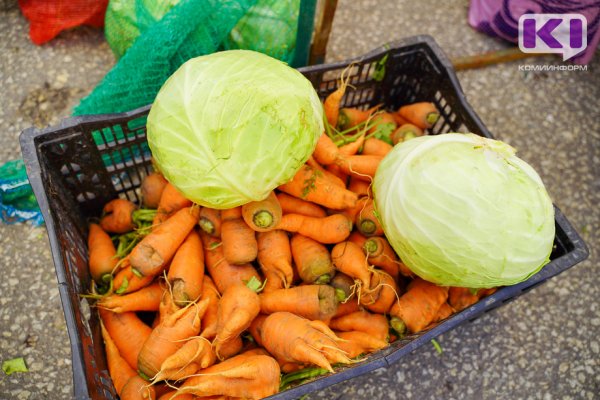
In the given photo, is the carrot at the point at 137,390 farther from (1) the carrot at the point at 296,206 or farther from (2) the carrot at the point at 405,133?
(2) the carrot at the point at 405,133

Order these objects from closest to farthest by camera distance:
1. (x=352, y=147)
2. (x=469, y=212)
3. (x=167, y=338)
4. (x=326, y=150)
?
1. (x=469, y=212)
2. (x=167, y=338)
3. (x=326, y=150)
4. (x=352, y=147)

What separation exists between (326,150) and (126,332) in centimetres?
102

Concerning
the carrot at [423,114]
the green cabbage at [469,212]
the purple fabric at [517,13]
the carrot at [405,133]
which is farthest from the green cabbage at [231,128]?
the purple fabric at [517,13]

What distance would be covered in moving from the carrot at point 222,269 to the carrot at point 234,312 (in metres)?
0.10

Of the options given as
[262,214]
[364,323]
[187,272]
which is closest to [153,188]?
[187,272]

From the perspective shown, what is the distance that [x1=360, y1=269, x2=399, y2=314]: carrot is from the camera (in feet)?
5.80

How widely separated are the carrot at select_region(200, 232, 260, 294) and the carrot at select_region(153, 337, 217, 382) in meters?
0.25

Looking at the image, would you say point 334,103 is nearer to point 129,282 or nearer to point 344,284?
point 344,284

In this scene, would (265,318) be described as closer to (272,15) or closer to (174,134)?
(174,134)

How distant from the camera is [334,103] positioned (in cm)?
206

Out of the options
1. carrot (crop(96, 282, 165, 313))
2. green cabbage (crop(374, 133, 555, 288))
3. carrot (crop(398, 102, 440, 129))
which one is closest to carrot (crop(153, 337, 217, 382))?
carrot (crop(96, 282, 165, 313))

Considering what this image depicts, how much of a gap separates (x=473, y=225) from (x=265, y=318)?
786mm

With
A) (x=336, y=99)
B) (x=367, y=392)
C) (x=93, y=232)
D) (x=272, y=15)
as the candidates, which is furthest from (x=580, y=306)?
(x=93, y=232)

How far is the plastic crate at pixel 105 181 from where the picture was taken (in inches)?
58.4
